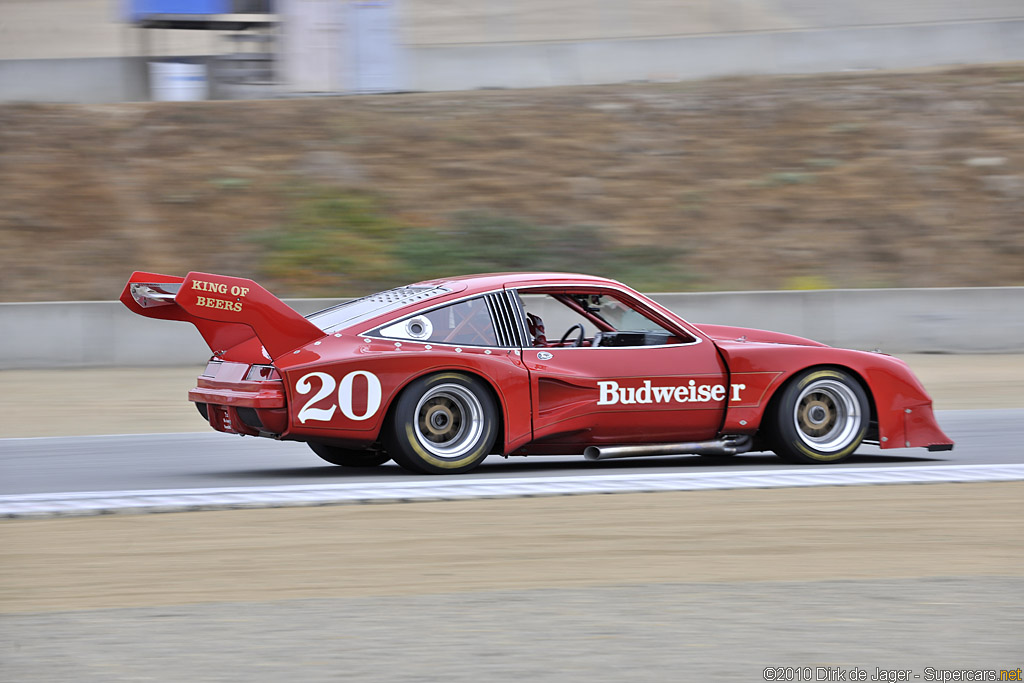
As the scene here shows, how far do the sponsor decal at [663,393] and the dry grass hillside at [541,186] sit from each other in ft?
38.3

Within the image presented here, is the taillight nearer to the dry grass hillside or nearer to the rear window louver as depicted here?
the rear window louver

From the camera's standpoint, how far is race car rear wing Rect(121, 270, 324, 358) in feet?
24.1

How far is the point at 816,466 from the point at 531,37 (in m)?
24.8

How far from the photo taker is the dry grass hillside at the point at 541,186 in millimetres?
20203

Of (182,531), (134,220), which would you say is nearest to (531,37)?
(134,220)

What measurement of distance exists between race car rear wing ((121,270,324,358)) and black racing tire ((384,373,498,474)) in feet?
2.32

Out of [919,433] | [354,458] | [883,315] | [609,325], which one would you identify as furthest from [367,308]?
[883,315]

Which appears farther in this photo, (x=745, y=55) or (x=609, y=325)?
(x=745, y=55)

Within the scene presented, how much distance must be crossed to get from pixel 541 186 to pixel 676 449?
1500cm

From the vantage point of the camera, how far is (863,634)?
4.39 meters

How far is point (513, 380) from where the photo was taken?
25.1ft

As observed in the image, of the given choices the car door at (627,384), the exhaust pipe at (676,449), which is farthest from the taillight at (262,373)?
the exhaust pipe at (676,449)

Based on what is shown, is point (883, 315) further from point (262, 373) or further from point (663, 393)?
point (262, 373)

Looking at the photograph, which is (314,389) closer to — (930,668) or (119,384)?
(930,668)
